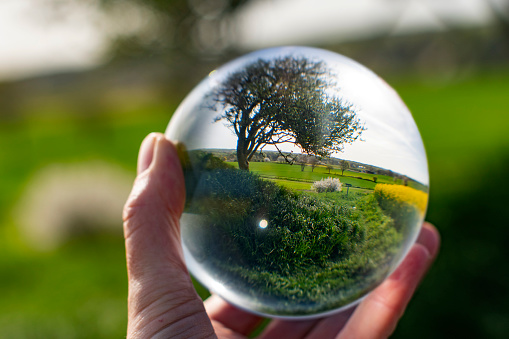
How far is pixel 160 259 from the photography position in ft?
6.46

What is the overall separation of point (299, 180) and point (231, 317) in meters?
1.66

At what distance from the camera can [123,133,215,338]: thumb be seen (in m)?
1.88

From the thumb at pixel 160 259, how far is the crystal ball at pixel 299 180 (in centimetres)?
12

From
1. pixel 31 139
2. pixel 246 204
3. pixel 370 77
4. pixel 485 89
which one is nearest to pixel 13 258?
pixel 246 204

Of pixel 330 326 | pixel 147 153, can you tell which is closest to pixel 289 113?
pixel 147 153

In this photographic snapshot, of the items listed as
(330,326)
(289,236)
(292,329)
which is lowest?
(292,329)

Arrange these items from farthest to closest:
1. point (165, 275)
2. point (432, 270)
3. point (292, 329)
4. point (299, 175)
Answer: point (432, 270) → point (292, 329) → point (165, 275) → point (299, 175)

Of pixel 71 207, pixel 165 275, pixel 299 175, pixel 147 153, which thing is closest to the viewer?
pixel 299 175

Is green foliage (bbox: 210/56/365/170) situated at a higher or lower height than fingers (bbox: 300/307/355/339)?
higher

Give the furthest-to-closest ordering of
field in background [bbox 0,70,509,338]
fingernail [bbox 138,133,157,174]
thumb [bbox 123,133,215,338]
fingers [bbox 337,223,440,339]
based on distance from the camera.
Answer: field in background [bbox 0,70,509,338]
fingers [bbox 337,223,440,339]
fingernail [bbox 138,133,157,174]
thumb [bbox 123,133,215,338]

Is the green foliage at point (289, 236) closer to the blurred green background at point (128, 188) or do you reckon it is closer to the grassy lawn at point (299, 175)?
the grassy lawn at point (299, 175)

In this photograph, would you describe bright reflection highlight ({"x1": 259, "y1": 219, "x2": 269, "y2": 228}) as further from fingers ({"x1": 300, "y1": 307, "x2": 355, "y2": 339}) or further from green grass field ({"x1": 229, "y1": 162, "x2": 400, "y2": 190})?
fingers ({"x1": 300, "y1": 307, "x2": 355, "y2": 339})

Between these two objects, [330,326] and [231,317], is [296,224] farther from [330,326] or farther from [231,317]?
[231,317]

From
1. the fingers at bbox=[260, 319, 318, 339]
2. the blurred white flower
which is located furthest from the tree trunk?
the blurred white flower
